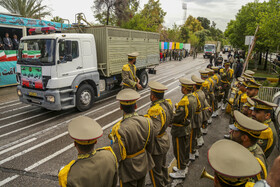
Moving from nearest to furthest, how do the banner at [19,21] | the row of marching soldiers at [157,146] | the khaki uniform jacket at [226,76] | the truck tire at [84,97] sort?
the row of marching soldiers at [157,146] < the truck tire at [84,97] < the khaki uniform jacket at [226,76] < the banner at [19,21]

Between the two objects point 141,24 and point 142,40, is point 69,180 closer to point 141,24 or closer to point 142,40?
point 142,40

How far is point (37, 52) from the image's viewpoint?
22.4 ft

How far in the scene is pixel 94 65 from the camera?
26.8 ft

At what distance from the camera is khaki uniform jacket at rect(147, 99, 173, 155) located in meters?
3.02

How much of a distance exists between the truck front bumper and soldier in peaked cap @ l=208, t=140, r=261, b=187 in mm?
6109

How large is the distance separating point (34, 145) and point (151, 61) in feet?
30.9

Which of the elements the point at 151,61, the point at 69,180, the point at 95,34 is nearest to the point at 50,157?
the point at 69,180

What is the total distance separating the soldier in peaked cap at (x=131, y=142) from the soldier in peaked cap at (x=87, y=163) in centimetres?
35

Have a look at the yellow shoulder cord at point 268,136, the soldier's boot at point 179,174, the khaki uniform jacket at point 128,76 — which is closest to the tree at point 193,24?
the khaki uniform jacket at point 128,76

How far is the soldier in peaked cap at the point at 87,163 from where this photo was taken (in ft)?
5.77

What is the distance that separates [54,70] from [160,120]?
4916 mm

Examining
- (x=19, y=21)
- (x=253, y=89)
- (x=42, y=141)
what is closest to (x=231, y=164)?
(x=253, y=89)

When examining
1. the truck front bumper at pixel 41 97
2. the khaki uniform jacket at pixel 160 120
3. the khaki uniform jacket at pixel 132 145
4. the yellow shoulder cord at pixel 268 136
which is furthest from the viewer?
the truck front bumper at pixel 41 97

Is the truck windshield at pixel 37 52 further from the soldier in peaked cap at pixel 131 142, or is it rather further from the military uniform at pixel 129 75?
the soldier in peaked cap at pixel 131 142
